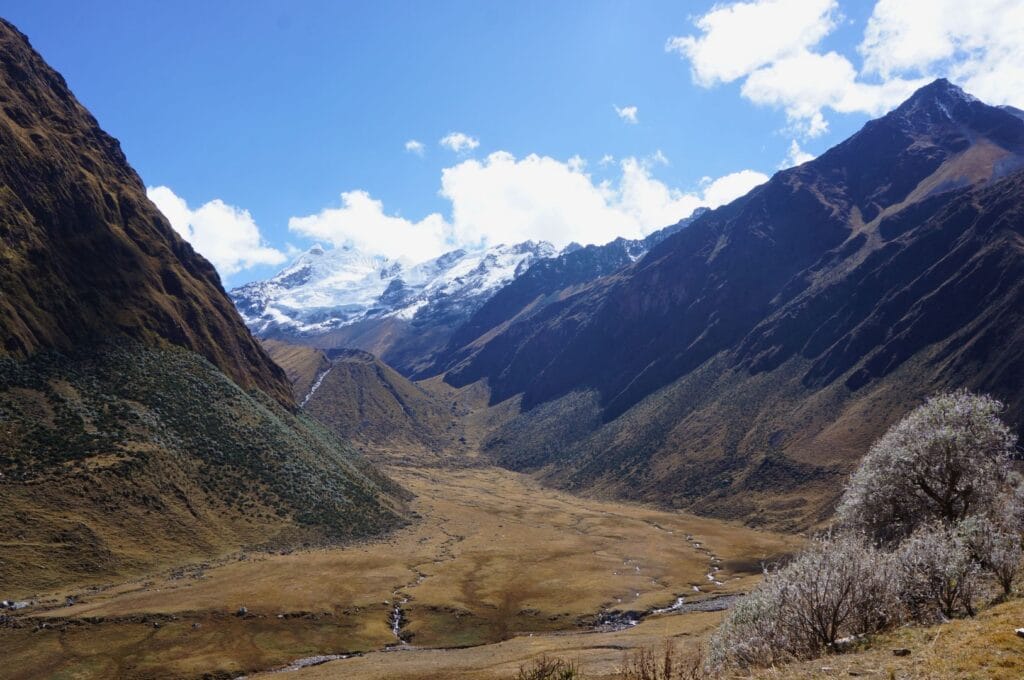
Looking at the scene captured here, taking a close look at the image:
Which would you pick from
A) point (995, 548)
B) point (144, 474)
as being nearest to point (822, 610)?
point (995, 548)

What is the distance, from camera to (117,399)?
122 metres

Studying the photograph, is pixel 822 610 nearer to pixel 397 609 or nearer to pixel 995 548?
pixel 995 548

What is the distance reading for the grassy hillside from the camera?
9200 centimetres

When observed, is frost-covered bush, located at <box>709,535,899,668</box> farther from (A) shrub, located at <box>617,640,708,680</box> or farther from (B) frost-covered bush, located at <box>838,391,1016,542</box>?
(B) frost-covered bush, located at <box>838,391,1016,542</box>

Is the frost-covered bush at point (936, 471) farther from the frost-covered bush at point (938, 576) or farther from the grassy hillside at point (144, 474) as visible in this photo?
the grassy hillside at point (144, 474)

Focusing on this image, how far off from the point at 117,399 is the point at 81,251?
1950 inches

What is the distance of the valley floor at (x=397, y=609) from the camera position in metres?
66.9

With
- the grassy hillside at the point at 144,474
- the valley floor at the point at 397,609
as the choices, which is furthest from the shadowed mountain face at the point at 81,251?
the valley floor at the point at 397,609

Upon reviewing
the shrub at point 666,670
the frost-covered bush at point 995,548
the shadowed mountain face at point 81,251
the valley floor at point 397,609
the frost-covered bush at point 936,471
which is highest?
the shadowed mountain face at point 81,251

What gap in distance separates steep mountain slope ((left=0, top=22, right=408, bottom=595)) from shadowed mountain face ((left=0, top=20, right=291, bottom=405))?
0.41m

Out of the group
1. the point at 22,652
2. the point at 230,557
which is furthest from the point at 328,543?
the point at 22,652

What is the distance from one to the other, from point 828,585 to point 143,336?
6085 inches

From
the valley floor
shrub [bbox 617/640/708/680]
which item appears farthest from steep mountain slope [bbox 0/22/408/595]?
shrub [bbox 617/640/708/680]

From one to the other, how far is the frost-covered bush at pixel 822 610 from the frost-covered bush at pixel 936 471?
1402cm
